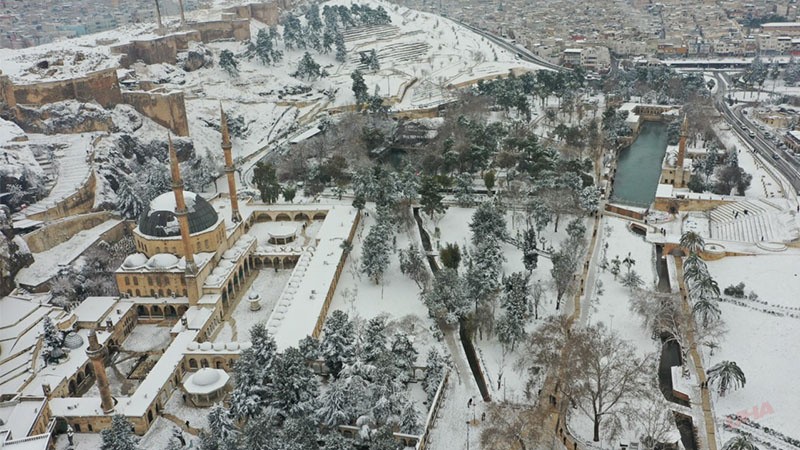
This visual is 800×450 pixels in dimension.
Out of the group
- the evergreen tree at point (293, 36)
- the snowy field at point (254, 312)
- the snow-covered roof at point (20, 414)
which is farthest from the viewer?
the evergreen tree at point (293, 36)

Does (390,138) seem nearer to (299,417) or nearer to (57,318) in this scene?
(57,318)

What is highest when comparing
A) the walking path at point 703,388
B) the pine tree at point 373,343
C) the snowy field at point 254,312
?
the pine tree at point 373,343

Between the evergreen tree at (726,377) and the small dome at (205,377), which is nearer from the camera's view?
the evergreen tree at (726,377)

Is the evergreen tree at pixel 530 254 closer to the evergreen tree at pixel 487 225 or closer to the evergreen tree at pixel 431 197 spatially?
the evergreen tree at pixel 487 225

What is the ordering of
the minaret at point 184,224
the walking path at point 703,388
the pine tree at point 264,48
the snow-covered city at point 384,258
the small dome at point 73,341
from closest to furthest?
the walking path at point 703,388 → the snow-covered city at point 384,258 → the small dome at point 73,341 → the minaret at point 184,224 → the pine tree at point 264,48

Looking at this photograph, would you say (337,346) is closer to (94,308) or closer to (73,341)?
(73,341)

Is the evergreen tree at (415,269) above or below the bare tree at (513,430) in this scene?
below

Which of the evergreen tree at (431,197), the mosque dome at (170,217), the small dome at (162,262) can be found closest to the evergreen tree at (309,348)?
the small dome at (162,262)

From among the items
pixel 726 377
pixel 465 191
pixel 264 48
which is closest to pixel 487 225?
pixel 465 191
